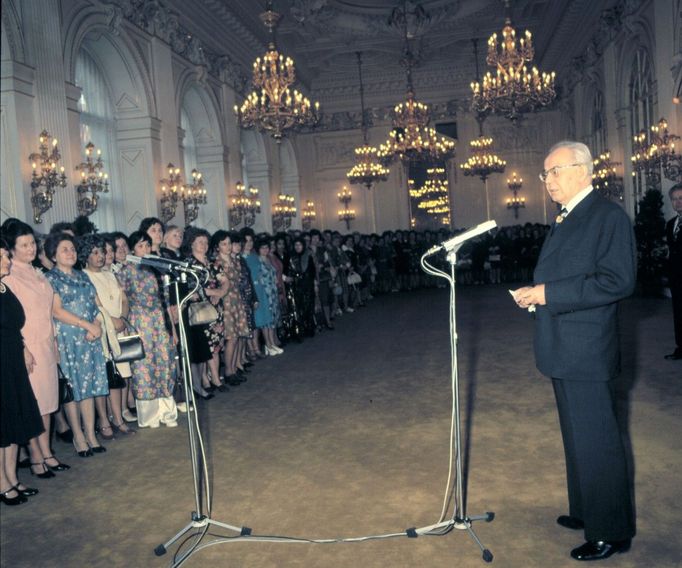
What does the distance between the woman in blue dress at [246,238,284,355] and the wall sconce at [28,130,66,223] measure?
265 centimetres

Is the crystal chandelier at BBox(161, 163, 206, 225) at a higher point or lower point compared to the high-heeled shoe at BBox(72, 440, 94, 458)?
higher

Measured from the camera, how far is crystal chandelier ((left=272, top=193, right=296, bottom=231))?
60.2 feet

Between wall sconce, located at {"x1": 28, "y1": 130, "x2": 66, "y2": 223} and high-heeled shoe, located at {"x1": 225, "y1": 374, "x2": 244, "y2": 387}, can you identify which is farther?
wall sconce, located at {"x1": 28, "y1": 130, "x2": 66, "y2": 223}

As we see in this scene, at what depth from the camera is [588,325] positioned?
300 cm

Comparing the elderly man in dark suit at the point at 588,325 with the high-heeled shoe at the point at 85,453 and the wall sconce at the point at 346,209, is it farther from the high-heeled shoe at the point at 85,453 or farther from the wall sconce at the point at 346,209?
the wall sconce at the point at 346,209

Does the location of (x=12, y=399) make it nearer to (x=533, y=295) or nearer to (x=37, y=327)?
(x=37, y=327)

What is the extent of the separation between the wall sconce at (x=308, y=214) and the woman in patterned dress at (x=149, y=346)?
16192 millimetres

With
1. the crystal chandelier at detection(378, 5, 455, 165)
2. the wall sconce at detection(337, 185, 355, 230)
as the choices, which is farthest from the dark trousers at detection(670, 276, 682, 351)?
the wall sconce at detection(337, 185, 355, 230)

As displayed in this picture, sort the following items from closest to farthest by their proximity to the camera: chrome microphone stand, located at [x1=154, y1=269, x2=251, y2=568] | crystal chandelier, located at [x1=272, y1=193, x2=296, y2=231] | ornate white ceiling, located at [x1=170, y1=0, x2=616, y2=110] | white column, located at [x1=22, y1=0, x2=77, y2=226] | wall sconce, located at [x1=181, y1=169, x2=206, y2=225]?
1. chrome microphone stand, located at [x1=154, y1=269, x2=251, y2=568]
2. white column, located at [x1=22, y1=0, x2=77, y2=226]
3. wall sconce, located at [x1=181, y1=169, x2=206, y2=225]
4. ornate white ceiling, located at [x1=170, y1=0, x2=616, y2=110]
5. crystal chandelier, located at [x1=272, y1=193, x2=296, y2=231]

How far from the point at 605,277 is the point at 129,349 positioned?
4055 mm

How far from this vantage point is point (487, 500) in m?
3.86

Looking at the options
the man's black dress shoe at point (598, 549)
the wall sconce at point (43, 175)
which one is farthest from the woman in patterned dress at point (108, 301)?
the man's black dress shoe at point (598, 549)

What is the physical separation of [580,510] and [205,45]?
521 inches

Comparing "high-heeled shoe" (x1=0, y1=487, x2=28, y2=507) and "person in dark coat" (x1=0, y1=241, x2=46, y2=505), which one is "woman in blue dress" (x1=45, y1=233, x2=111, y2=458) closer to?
"person in dark coat" (x1=0, y1=241, x2=46, y2=505)
